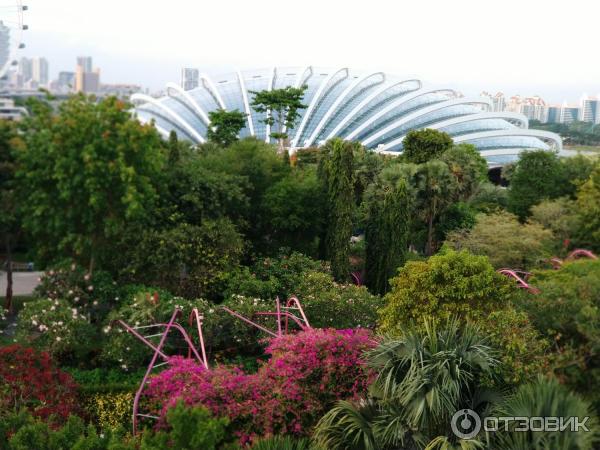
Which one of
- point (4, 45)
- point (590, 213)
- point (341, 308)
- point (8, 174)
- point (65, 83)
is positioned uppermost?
point (4, 45)

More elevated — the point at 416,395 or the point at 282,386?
the point at 416,395

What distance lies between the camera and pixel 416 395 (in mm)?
10305

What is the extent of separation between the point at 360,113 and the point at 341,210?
36099 millimetres

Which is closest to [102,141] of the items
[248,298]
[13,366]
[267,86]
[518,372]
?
[248,298]

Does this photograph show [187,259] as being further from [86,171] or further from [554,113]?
[554,113]

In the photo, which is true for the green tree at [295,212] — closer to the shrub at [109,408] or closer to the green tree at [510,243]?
the green tree at [510,243]

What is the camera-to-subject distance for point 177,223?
2077 cm

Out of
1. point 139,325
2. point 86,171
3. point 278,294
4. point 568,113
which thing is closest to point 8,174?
point 86,171

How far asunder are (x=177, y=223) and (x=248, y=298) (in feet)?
13.6

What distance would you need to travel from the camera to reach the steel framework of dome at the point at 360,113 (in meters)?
56.0

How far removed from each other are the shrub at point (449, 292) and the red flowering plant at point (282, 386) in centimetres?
157

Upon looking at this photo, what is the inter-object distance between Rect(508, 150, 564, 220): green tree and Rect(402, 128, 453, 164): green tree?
4.58 meters

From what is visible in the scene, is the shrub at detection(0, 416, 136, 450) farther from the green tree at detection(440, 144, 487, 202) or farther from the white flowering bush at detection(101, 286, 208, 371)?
the green tree at detection(440, 144, 487, 202)

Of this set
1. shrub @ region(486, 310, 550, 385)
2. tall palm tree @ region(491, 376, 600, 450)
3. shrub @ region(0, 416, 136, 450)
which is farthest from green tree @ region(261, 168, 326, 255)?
tall palm tree @ region(491, 376, 600, 450)
